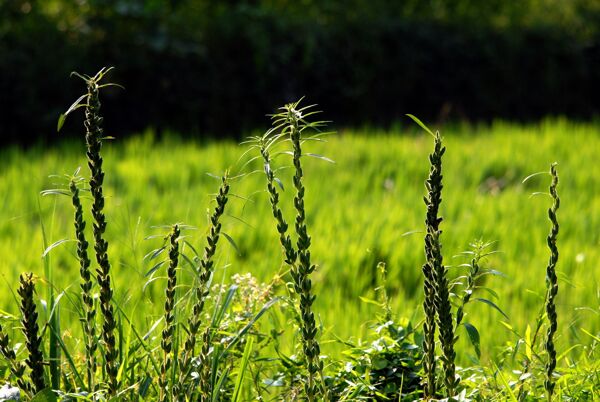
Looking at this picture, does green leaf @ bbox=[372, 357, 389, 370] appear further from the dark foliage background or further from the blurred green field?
the dark foliage background

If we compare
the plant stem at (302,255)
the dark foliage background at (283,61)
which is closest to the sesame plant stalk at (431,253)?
the plant stem at (302,255)

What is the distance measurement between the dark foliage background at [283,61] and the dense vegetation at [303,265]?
94cm

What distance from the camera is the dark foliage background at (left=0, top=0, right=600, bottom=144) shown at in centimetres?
750

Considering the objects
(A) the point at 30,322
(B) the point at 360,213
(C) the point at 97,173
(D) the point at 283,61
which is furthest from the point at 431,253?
(D) the point at 283,61

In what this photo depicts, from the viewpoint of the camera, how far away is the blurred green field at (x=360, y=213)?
3871mm

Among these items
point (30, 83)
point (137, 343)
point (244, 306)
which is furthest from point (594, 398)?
point (30, 83)

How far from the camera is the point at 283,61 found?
8.23 m

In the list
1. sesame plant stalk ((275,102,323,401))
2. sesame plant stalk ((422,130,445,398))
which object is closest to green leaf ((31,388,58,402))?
sesame plant stalk ((275,102,323,401))

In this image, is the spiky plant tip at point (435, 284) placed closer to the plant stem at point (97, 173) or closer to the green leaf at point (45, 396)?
the plant stem at point (97, 173)

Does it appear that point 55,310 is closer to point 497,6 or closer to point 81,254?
point 81,254

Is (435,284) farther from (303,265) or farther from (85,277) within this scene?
(85,277)

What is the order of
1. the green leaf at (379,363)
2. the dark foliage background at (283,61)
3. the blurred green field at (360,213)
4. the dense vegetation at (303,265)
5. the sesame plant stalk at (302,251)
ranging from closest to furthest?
the sesame plant stalk at (302,251), the dense vegetation at (303,265), the green leaf at (379,363), the blurred green field at (360,213), the dark foliage background at (283,61)

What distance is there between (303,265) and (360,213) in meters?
3.44

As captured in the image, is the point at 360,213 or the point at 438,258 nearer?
the point at 438,258
